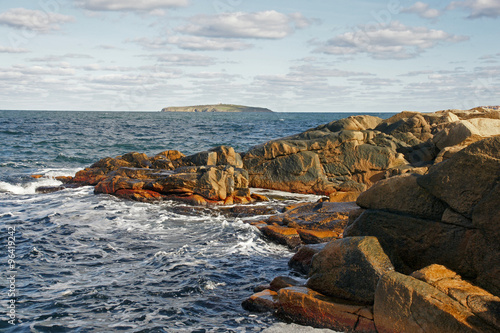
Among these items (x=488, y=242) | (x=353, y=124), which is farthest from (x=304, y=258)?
(x=353, y=124)

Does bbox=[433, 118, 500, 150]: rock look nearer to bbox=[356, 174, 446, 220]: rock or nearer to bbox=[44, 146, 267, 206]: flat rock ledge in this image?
bbox=[44, 146, 267, 206]: flat rock ledge

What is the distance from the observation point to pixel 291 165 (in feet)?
78.8

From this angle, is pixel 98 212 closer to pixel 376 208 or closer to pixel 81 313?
pixel 81 313

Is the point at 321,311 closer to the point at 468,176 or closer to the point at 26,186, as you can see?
the point at 468,176

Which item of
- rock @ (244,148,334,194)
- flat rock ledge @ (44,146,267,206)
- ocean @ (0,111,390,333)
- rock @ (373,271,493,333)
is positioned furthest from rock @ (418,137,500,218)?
rock @ (244,148,334,194)

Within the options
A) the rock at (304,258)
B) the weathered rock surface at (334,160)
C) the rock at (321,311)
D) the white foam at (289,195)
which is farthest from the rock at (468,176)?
the weathered rock surface at (334,160)

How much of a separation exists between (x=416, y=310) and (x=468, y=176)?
9.47 feet

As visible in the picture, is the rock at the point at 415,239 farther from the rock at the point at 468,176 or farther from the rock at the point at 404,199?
the rock at the point at 468,176

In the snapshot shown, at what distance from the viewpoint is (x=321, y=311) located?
856 cm

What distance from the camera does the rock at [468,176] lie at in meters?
8.20

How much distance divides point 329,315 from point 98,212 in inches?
525

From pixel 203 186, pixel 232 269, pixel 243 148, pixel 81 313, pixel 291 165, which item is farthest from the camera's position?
pixel 243 148

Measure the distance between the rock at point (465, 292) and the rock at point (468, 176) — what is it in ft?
4.28

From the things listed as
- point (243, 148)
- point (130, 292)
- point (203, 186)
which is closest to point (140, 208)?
point (203, 186)
